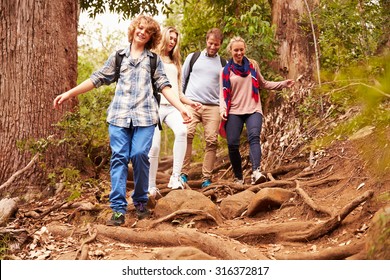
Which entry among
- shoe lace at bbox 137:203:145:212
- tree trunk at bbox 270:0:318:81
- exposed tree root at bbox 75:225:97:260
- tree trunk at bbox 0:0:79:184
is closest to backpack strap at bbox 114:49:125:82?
shoe lace at bbox 137:203:145:212

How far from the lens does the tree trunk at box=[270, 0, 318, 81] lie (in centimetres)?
1095

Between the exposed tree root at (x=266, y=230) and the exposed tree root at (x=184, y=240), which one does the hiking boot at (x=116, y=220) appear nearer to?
the exposed tree root at (x=184, y=240)

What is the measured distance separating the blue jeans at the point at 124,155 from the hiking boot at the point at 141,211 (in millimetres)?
262

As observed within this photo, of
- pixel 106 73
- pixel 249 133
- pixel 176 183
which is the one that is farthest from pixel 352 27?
pixel 106 73

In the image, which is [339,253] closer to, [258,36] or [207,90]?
[207,90]

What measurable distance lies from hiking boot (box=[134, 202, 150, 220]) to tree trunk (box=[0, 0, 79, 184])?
1.82m

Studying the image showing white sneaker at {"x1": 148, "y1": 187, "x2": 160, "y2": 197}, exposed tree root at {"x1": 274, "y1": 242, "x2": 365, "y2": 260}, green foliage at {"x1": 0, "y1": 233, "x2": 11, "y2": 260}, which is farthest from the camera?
white sneaker at {"x1": 148, "y1": 187, "x2": 160, "y2": 197}

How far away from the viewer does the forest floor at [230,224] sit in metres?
5.33

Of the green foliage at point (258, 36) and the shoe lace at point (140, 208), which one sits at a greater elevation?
the green foliage at point (258, 36)

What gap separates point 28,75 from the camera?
794cm

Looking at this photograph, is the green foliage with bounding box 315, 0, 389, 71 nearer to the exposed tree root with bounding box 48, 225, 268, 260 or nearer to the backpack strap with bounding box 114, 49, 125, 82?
the backpack strap with bounding box 114, 49, 125, 82

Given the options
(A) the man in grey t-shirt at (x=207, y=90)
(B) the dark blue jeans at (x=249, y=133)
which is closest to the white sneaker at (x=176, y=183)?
(A) the man in grey t-shirt at (x=207, y=90)
